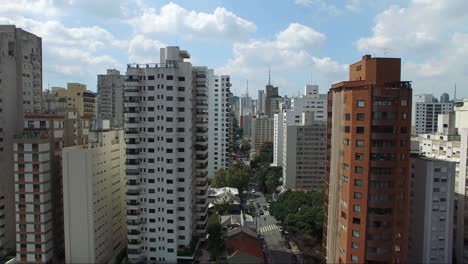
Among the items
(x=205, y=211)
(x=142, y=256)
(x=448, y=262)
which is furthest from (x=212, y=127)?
(x=448, y=262)

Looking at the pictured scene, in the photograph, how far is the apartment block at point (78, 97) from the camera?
101050 millimetres

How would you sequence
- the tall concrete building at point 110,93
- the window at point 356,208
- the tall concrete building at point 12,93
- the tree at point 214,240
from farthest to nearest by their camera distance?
the tall concrete building at point 110,93 → the tall concrete building at point 12,93 → the tree at point 214,240 → the window at point 356,208

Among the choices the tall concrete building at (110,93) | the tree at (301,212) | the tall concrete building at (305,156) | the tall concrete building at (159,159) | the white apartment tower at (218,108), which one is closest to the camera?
the tall concrete building at (159,159)

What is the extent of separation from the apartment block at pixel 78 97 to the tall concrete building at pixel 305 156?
185 ft

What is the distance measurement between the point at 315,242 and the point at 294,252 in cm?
445

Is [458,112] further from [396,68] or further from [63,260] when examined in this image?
[63,260]

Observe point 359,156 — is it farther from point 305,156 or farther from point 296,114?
point 296,114

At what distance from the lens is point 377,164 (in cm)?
3241

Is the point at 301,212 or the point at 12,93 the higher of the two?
the point at 12,93

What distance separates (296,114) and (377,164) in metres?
68.4

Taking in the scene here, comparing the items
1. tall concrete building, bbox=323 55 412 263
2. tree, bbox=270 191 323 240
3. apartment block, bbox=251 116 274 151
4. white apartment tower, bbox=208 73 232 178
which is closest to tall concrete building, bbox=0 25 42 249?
tree, bbox=270 191 323 240

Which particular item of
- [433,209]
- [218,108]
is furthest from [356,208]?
[218,108]

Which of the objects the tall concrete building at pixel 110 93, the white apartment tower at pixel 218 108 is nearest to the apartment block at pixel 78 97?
the tall concrete building at pixel 110 93

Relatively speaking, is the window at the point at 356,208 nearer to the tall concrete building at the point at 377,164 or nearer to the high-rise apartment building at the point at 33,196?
the tall concrete building at the point at 377,164
